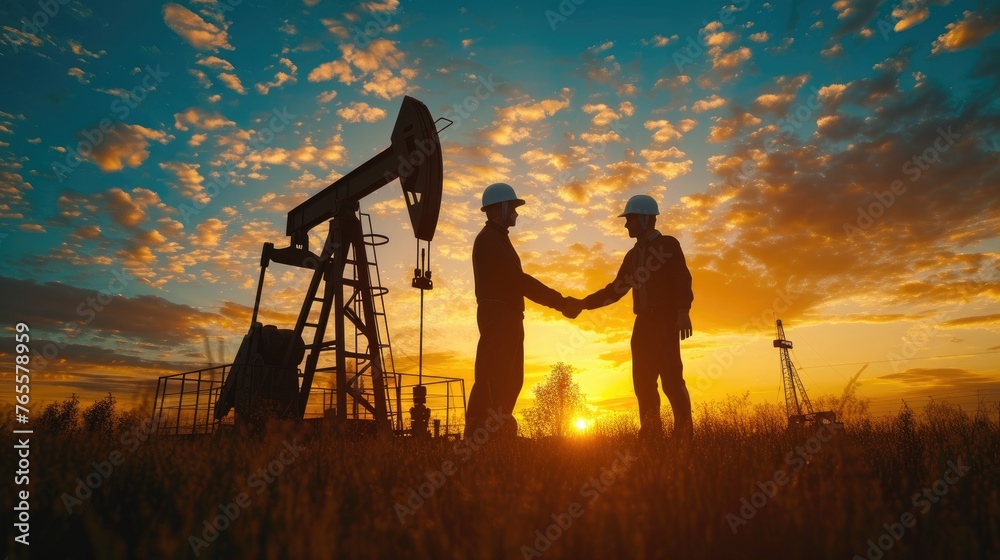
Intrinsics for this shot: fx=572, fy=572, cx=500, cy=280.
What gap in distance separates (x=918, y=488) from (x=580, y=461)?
1973 mm

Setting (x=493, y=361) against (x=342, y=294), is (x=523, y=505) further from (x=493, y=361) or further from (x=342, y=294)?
(x=342, y=294)

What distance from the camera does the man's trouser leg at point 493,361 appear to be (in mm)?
6516

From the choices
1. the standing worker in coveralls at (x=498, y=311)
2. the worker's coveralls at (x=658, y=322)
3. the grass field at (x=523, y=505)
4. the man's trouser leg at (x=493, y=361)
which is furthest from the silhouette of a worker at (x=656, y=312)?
the grass field at (x=523, y=505)

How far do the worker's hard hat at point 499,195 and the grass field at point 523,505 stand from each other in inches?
141

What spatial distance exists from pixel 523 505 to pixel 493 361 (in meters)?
4.19

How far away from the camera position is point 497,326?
6758 millimetres

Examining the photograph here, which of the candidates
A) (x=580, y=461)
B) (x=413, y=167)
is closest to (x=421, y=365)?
(x=413, y=167)

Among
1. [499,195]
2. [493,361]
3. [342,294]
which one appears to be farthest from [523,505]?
[342,294]

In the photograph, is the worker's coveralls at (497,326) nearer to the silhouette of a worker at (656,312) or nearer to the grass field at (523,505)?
the silhouette of a worker at (656,312)

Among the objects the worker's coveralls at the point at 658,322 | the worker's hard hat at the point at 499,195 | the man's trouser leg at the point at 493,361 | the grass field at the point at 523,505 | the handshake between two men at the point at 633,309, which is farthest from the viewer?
the worker's hard hat at the point at 499,195

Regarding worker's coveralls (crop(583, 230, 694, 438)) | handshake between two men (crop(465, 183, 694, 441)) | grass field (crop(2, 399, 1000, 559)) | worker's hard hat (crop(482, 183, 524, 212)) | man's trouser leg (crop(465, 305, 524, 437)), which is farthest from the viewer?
worker's hard hat (crop(482, 183, 524, 212))

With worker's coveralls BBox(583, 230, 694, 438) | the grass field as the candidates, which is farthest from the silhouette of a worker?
the grass field

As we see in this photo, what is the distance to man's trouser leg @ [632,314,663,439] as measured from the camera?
691cm

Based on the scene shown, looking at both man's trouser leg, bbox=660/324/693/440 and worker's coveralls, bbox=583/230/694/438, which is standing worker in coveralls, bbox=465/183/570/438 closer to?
worker's coveralls, bbox=583/230/694/438
